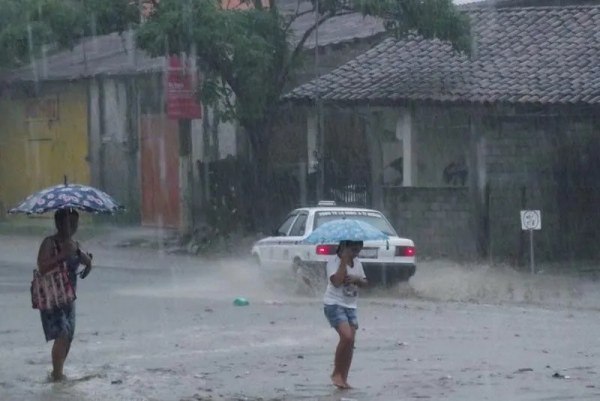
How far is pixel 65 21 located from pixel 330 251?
1094 centimetres

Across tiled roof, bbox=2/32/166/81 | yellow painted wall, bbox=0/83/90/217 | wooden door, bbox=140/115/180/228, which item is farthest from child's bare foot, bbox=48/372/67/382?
yellow painted wall, bbox=0/83/90/217

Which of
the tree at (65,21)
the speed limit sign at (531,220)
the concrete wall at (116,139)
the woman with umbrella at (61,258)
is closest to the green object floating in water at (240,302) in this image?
the speed limit sign at (531,220)

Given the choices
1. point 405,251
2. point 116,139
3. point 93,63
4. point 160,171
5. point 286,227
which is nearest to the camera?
point 405,251

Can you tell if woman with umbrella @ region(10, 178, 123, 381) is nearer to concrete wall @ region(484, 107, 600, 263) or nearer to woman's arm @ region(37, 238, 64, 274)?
woman's arm @ region(37, 238, 64, 274)

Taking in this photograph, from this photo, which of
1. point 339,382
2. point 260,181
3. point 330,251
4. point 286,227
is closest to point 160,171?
point 260,181

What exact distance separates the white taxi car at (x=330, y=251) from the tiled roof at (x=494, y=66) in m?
6.73

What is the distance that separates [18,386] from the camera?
44.0ft

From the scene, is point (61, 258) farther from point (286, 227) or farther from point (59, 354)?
point (286, 227)

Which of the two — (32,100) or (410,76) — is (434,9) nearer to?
(410,76)

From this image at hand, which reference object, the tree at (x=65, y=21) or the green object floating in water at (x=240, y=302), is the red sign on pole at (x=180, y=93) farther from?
the green object floating in water at (x=240, y=302)

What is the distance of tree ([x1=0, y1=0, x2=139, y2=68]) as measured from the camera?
97.7 ft

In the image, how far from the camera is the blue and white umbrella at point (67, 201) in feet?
43.8

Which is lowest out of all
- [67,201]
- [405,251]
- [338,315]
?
[405,251]

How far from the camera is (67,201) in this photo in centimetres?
1336
